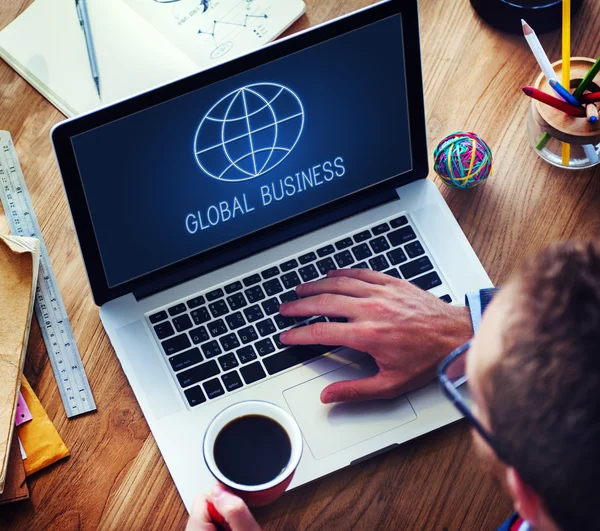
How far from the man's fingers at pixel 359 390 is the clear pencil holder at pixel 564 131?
408 mm

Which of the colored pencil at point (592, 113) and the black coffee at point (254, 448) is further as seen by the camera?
the colored pencil at point (592, 113)

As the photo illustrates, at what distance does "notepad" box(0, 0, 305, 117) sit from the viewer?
45.2 inches

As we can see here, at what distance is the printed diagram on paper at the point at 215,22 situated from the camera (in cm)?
117

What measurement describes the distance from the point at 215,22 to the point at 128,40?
5.4 inches

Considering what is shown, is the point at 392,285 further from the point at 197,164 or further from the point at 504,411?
the point at 504,411

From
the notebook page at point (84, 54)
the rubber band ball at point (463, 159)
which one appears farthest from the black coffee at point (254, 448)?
the notebook page at point (84, 54)

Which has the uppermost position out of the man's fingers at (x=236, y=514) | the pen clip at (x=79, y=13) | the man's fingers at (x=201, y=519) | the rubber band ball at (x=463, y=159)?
the pen clip at (x=79, y=13)

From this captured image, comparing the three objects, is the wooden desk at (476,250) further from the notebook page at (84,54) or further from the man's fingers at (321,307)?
the man's fingers at (321,307)

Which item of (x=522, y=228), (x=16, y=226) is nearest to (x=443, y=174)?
(x=522, y=228)

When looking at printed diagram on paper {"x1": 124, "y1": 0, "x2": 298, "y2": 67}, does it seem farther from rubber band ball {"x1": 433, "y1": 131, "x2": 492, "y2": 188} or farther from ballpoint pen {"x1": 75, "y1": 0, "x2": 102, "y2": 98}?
rubber band ball {"x1": 433, "y1": 131, "x2": 492, "y2": 188}

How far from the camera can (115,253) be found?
98 cm

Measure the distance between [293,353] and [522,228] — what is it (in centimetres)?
38

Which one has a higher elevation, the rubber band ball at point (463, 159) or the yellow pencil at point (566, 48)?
the yellow pencil at point (566, 48)

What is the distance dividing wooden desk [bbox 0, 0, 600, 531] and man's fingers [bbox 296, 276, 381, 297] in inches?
7.1
